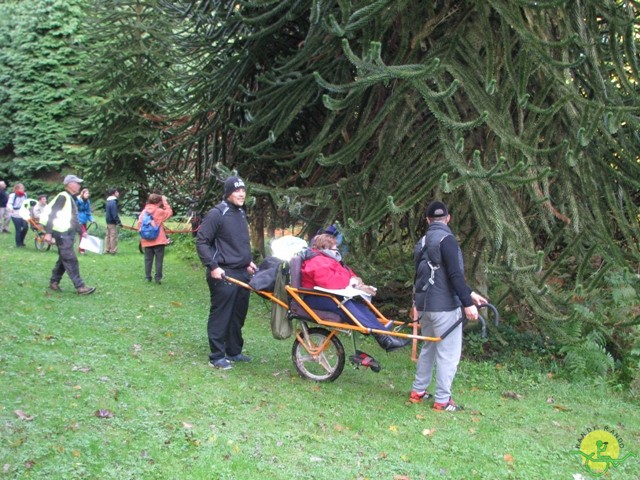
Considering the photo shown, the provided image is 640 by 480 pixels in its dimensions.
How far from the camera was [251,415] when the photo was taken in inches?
228

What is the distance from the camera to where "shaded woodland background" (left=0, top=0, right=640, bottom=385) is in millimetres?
7047

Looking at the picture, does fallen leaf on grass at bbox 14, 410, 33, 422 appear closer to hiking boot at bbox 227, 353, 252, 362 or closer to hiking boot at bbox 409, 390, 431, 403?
hiking boot at bbox 227, 353, 252, 362

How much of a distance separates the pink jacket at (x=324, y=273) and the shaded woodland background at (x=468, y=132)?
0.81m

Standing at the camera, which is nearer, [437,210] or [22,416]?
[22,416]

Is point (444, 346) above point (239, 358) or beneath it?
above

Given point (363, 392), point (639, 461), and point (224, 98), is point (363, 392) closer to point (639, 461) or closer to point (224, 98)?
point (639, 461)

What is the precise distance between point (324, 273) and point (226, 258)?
120 centimetres

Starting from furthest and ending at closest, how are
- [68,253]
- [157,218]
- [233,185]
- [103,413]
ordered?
1. [157,218]
2. [68,253]
3. [233,185]
4. [103,413]

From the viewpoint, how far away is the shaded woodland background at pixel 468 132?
705 cm

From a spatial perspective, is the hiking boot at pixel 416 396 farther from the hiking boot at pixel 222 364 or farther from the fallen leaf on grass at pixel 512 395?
the hiking boot at pixel 222 364

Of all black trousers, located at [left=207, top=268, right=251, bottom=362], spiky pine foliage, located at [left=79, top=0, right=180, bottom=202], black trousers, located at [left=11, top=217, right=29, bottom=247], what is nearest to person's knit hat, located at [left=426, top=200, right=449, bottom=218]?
black trousers, located at [left=207, top=268, right=251, bottom=362]

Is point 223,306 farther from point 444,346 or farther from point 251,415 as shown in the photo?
point 444,346

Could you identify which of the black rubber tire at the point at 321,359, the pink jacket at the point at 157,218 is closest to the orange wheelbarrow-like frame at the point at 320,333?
the black rubber tire at the point at 321,359

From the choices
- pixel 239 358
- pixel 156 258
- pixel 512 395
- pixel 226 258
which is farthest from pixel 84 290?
pixel 512 395
